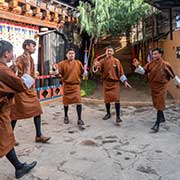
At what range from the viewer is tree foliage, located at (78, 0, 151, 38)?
27.7ft

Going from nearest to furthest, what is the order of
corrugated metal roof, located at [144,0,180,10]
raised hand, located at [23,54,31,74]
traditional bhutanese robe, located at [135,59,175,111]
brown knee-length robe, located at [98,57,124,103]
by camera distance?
raised hand, located at [23,54,31,74], traditional bhutanese robe, located at [135,59,175,111], brown knee-length robe, located at [98,57,124,103], corrugated metal roof, located at [144,0,180,10]

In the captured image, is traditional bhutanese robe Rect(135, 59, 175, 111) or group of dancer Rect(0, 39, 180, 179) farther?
traditional bhutanese robe Rect(135, 59, 175, 111)

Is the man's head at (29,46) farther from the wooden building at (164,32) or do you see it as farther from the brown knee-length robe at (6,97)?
the wooden building at (164,32)

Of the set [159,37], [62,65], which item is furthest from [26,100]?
[159,37]

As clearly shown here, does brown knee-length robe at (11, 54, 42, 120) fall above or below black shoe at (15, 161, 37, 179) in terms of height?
above

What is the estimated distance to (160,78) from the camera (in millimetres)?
4949

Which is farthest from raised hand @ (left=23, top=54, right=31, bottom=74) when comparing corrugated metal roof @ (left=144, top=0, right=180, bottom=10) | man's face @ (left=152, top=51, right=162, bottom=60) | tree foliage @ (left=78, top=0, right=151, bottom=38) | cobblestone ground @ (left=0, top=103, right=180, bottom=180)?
tree foliage @ (left=78, top=0, right=151, bottom=38)

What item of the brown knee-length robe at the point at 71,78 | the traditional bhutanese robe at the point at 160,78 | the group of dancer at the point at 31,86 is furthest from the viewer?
the brown knee-length robe at the point at 71,78

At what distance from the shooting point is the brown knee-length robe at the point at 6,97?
2.74 meters

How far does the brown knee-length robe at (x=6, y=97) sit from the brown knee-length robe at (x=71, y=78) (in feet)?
8.68

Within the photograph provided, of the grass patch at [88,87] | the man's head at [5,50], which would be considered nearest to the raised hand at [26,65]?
the man's head at [5,50]

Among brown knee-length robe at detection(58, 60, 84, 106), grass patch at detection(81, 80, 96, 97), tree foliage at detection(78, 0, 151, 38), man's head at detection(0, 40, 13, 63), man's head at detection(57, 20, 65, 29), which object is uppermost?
tree foliage at detection(78, 0, 151, 38)

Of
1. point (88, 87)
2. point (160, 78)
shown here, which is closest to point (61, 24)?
point (88, 87)

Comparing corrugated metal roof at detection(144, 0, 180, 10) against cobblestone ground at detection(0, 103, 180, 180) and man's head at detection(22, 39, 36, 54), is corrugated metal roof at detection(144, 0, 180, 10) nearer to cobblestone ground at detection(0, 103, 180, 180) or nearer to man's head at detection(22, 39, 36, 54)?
cobblestone ground at detection(0, 103, 180, 180)
